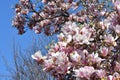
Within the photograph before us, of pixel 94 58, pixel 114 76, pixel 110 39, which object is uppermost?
pixel 110 39

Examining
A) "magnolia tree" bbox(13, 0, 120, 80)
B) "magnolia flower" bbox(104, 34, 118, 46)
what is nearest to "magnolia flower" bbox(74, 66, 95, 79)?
"magnolia tree" bbox(13, 0, 120, 80)

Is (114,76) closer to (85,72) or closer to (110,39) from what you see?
(85,72)

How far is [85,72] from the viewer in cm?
283

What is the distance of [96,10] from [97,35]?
152 inches

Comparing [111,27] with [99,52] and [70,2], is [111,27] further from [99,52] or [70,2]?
[70,2]

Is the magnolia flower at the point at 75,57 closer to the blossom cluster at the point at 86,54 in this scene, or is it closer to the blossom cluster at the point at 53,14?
the blossom cluster at the point at 86,54

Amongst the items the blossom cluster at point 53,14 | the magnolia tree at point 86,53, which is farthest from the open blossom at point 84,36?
the blossom cluster at point 53,14

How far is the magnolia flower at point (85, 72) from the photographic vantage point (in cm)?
283

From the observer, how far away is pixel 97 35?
3.30 meters

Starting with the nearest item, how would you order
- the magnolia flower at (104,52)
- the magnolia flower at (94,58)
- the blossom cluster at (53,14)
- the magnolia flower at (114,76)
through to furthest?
the magnolia flower at (114,76) → the magnolia flower at (94,58) → the magnolia flower at (104,52) → the blossom cluster at (53,14)

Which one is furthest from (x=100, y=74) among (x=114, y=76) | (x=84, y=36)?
(x=84, y=36)

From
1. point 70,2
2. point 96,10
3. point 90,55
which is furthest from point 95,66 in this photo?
point 70,2

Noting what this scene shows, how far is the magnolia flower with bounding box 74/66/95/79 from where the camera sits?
2.83 metres

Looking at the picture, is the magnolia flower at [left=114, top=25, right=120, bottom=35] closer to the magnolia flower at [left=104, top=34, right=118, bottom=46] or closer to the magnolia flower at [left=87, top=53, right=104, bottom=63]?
the magnolia flower at [left=104, top=34, right=118, bottom=46]
